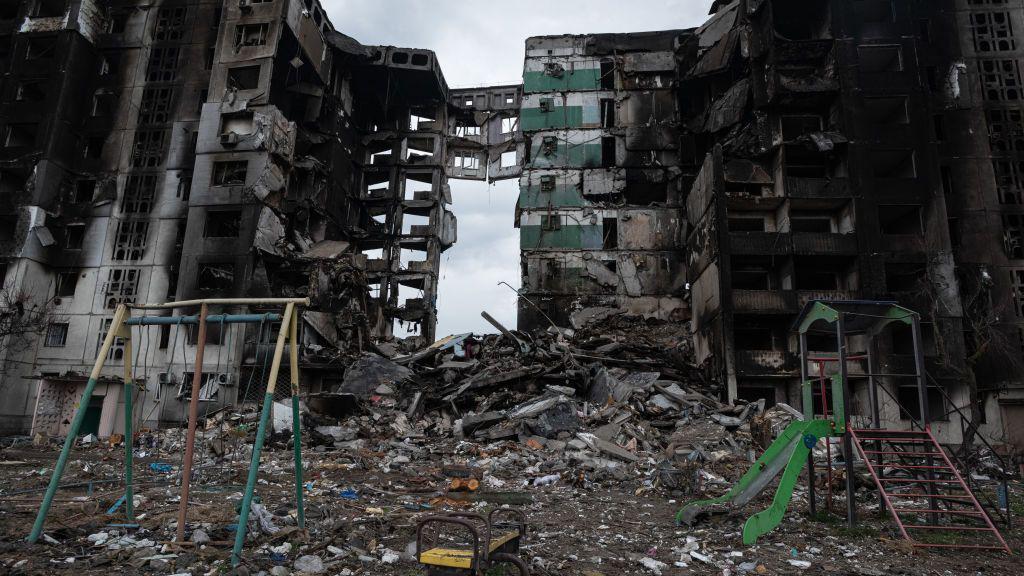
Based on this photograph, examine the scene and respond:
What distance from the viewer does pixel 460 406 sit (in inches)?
758

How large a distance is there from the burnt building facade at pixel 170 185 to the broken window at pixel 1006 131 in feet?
104

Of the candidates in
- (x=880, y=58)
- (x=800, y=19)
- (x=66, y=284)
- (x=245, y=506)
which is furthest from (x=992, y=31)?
(x=66, y=284)

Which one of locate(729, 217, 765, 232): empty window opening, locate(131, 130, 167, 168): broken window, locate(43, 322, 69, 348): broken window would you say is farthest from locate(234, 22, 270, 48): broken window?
locate(729, 217, 765, 232): empty window opening

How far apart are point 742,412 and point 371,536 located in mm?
14039

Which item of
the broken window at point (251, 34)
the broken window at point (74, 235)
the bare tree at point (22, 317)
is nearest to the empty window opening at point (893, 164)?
the broken window at point (251, 34)

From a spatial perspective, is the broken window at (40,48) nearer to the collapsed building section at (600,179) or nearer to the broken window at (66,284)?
the broken window at (66,284)

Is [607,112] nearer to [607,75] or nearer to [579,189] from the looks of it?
[607,75]

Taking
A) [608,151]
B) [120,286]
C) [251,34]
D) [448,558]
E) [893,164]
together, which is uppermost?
[251,34]

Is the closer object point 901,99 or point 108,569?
point 108,569

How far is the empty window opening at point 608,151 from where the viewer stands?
115 feet

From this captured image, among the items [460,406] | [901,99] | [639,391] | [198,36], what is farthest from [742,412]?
[198,36]

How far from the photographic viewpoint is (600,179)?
3475 centimetres

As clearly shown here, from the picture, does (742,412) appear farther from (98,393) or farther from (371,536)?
(98,393)

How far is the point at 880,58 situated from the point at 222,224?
114ft
